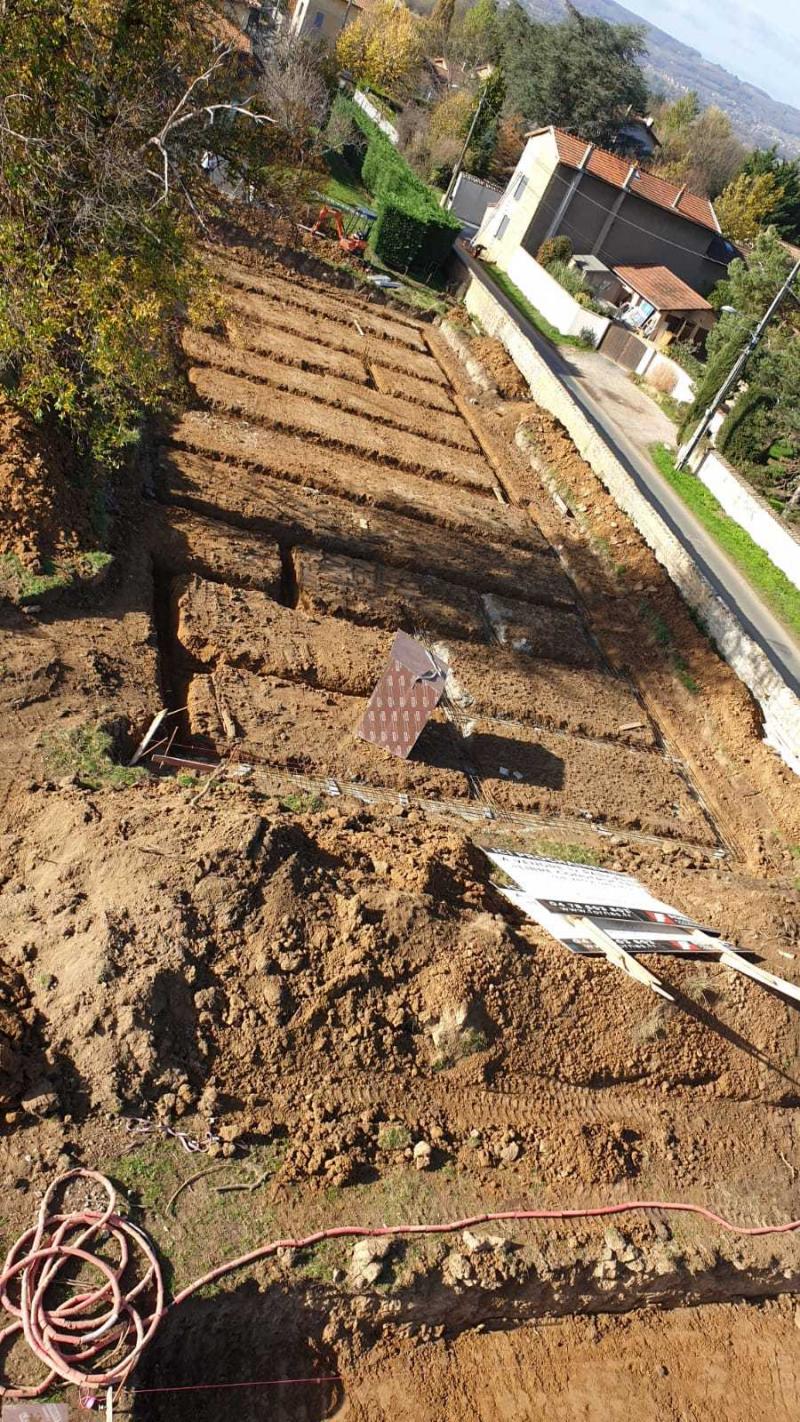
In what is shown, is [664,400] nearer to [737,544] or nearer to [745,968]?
[737,544]

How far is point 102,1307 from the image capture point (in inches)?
207

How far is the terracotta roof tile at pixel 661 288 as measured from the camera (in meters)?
32.9

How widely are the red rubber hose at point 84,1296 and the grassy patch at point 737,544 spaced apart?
16.0 metres

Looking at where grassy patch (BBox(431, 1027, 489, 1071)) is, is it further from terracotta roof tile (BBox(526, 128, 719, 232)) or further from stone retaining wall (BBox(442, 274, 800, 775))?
terracotta roof tile (BBox(526, 128, 719, 232))

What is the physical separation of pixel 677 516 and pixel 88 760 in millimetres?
15930

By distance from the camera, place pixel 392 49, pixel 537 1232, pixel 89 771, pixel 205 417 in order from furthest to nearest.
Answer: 1. pixel 392 49
2. pixel 205 417
3. pixel 89 771
4. pixel 537 1232

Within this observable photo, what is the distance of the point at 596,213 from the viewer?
34.5 metres

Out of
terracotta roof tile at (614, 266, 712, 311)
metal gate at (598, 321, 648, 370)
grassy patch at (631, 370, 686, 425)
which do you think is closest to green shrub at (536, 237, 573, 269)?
terracotta roof tile at (614, 266, 712, 311)

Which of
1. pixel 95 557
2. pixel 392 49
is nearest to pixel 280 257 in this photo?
pixel 95 557

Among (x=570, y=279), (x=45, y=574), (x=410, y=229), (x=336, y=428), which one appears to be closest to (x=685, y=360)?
(x=570, y=279)

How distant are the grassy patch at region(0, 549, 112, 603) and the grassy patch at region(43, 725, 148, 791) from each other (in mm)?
2065

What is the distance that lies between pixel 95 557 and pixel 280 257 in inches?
751

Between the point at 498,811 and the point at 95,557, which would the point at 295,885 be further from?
the point at 95,557

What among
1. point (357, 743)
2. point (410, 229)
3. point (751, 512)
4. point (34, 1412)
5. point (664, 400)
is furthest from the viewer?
point (410, 229)
